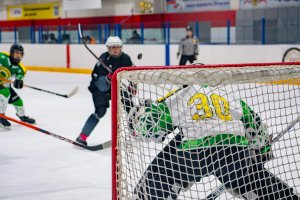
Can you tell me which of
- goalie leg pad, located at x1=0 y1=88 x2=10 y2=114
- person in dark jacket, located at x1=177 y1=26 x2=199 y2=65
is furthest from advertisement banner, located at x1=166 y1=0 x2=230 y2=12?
goalie leg pad, located at x1=0 y1=88 x2=10 y2=114

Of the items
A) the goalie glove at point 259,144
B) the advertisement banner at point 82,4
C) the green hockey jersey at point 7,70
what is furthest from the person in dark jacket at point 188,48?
the goalie glove at point 259,144

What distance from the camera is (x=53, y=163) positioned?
13.8ft

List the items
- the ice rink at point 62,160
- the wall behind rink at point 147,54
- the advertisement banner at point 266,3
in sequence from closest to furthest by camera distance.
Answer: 1. the ice rink at point 62,160
2. the wall behind rink at point 147,54
3. the advertisement banner at point 266,3

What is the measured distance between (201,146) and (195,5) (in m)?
12.8

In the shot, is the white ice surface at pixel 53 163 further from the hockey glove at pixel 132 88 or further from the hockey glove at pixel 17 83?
the hockey glove at pixel 132 88

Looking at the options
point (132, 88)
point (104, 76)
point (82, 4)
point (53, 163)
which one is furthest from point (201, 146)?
point (82, 4)

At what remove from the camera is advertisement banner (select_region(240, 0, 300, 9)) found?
12.1 m

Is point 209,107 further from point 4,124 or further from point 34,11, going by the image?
point 34,11

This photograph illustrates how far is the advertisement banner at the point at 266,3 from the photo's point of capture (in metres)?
12.1

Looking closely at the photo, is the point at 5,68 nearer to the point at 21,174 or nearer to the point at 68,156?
the point at 68,156

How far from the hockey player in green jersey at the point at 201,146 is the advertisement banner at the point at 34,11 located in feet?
54.8

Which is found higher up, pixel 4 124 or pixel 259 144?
pixel 259 144

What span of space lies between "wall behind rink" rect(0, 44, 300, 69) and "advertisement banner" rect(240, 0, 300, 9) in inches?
88.4

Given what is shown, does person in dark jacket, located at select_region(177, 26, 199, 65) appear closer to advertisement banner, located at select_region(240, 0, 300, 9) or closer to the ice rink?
advertisement banner, located at select_region(240, 0, 300, 9)
